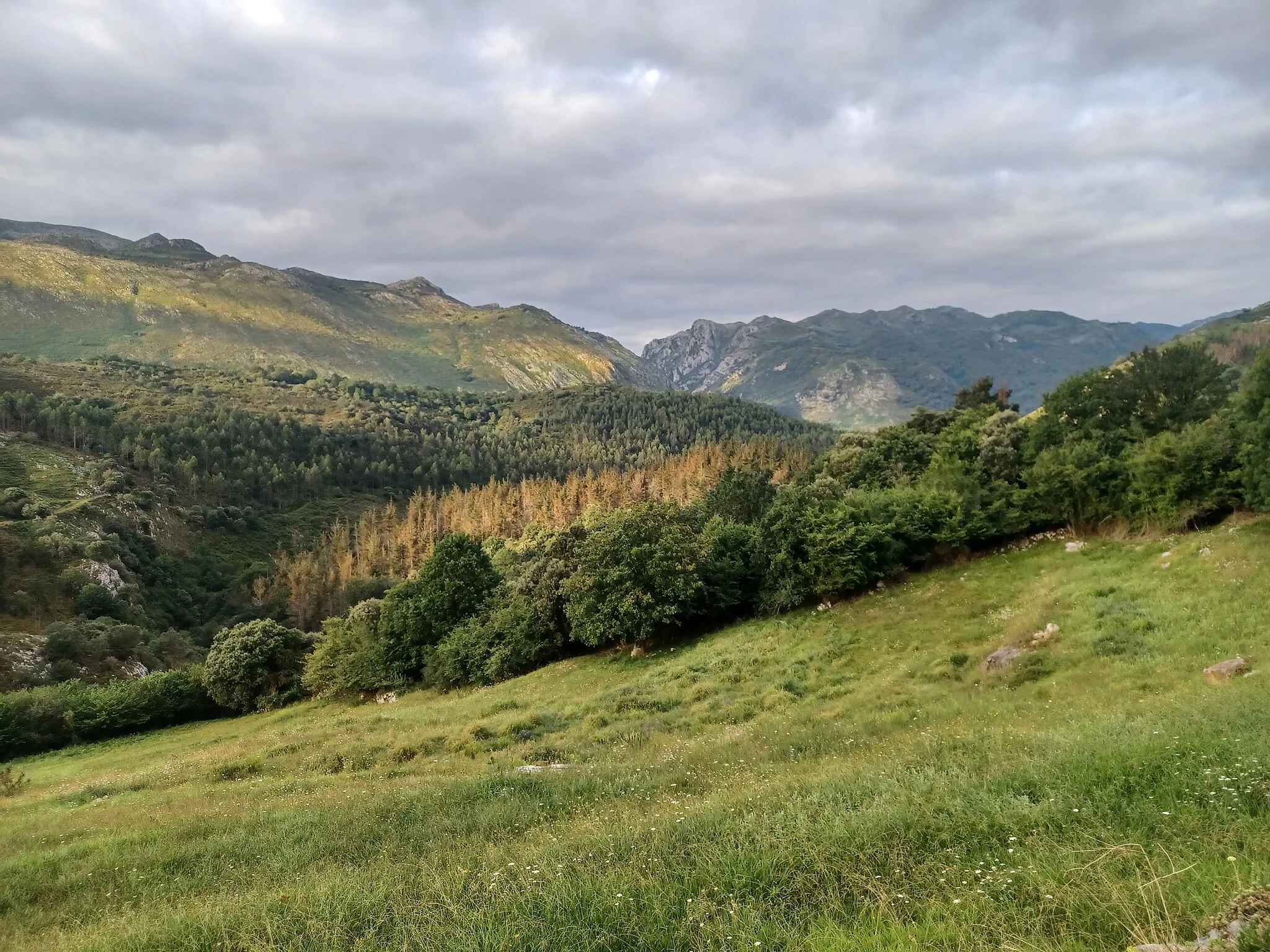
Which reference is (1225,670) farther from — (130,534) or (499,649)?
(130,534)

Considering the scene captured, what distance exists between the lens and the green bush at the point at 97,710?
50.2 meters

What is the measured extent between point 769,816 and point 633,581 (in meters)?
36.6

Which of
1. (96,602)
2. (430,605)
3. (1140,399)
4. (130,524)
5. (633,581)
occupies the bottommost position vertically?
(96,602)

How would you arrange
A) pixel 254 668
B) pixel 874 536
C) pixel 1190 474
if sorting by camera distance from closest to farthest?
pixel 1190 474, pixel 874 536, pixel 254 668

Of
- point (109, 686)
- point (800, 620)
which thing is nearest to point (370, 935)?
point (800, 620)

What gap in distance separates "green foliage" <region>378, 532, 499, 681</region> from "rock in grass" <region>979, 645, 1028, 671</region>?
4288cm

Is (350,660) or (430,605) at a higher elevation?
(430,605)

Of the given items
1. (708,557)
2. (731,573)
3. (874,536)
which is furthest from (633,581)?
(874,536)

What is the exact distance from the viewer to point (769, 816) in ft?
30.8

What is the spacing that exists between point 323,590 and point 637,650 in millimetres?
95260

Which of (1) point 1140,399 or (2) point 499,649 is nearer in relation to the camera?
(2) point 499,649

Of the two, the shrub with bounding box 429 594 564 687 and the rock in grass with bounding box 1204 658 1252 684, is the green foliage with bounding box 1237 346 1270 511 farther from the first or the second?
the shrub with bounding box 429 594 564 687

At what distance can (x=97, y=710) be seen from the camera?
53.4 m

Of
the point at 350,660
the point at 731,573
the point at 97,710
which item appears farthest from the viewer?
the point at 350,660
